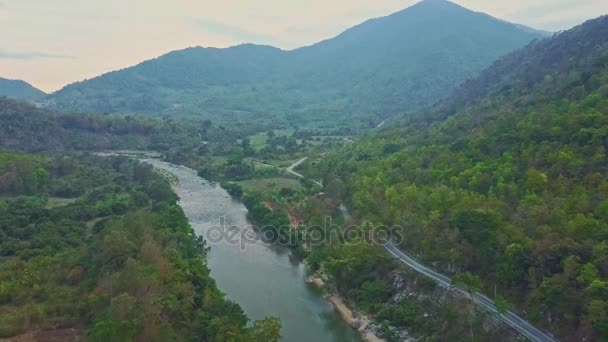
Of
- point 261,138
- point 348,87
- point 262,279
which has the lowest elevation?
point 261,138

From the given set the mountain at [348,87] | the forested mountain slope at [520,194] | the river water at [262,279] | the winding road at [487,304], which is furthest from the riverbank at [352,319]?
the mountain at [348,87]

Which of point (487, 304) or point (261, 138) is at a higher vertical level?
point (487, 304)

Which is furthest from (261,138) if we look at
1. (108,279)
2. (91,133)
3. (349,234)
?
(108,279)

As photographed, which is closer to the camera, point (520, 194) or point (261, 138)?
point (520, 194)

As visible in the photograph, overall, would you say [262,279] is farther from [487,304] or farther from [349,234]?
[487,304]

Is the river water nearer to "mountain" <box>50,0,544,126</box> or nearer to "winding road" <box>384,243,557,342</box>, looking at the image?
"winding road" <box>384,243,557,342</box>

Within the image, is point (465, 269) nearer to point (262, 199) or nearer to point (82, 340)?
point (82, 340)

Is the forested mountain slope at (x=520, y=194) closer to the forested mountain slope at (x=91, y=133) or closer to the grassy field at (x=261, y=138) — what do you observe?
the grassy field at (x=261, y=138)
